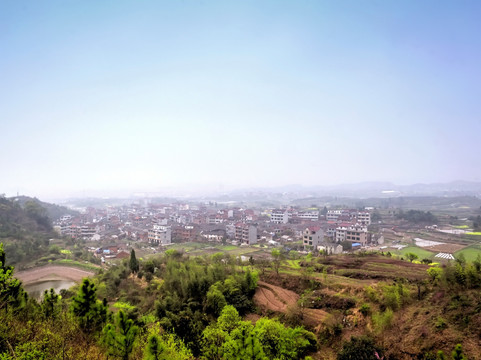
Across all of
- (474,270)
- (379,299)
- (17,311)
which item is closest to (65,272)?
(17,311)

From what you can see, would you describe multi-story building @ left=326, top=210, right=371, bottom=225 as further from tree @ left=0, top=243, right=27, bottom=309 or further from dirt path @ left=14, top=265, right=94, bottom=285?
tree @ left=0, top=243, right=27, bottom=309

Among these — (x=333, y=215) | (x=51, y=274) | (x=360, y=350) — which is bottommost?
(x=51, y=274)

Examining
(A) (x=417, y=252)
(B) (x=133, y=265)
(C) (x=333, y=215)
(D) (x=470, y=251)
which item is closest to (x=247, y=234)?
(A) (x=417, y=252)

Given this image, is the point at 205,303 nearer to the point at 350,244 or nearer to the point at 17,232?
the point at 350,244

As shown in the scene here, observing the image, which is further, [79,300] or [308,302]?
[308,302]

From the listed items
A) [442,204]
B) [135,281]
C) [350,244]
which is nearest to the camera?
[135,281]

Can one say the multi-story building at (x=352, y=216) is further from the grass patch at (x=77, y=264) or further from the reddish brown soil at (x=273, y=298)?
the grass patch at (x=77, y=264)

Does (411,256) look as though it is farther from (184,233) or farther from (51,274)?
(184,233)
